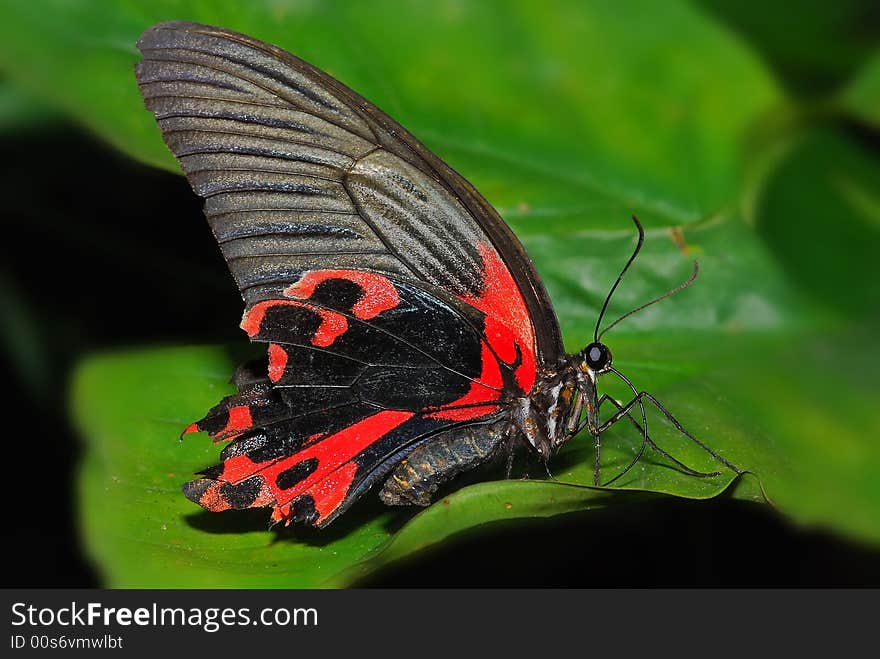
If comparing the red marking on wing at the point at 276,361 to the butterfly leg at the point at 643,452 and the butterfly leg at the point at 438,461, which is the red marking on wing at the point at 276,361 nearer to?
the butterfly leg at the point at 438,461

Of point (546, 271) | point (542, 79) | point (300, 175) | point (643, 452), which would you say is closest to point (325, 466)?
point (300, 175)

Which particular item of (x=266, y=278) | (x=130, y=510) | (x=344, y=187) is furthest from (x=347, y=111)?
(x=130, y=510)

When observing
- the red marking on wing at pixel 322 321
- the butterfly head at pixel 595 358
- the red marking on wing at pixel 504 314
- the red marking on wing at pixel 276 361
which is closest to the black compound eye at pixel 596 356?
the butterfly head at pixel 595 358

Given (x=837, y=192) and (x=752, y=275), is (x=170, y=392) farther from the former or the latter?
(x=837, y=192)

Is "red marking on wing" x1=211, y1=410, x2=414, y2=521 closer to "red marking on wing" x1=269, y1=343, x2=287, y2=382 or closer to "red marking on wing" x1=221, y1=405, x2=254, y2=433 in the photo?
"red marking on wing" x1=221, y1=405, x2=254, y2=433

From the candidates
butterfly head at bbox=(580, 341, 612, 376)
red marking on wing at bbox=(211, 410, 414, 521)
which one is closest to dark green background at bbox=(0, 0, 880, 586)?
red marking on wing at bbox=(211, 410, 414, 521)

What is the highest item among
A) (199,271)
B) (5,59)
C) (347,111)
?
(199,271)
